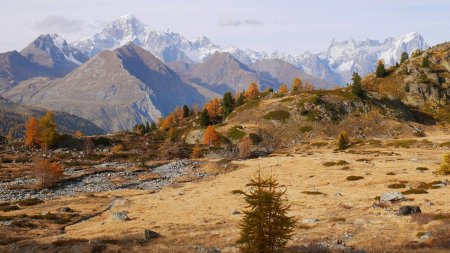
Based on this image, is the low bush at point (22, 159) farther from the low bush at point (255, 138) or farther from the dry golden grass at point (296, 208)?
the low bush at point (255, 138)

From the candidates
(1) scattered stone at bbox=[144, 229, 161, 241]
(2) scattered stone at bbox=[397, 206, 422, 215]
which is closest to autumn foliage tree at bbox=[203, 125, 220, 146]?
(1) scattered stone at bbox=[144, 229, 161, 241]

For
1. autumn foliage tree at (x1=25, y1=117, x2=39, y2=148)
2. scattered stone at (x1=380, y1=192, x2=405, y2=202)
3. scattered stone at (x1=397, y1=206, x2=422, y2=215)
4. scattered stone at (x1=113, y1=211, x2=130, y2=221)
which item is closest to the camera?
scattered stone at (x1=397, y1=206, x2=422, y2=215)

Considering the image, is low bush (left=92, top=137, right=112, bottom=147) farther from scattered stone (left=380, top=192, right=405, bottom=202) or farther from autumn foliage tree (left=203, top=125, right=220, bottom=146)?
scattered stone (left=380, top=192, right=405, bottom=202)

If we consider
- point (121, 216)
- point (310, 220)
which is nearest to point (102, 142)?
point (121, 216)

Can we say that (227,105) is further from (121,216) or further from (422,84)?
(121,216)

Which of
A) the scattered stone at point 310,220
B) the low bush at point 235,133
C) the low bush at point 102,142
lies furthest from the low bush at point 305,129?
the scattered stone at point 310,220

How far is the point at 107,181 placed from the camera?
78.0 metres

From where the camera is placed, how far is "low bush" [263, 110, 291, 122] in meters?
144

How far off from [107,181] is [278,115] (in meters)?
80.6

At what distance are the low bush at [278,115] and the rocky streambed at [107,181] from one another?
54.9m

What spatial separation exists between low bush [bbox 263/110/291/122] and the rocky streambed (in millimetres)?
54871

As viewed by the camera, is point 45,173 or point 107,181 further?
point 107,181

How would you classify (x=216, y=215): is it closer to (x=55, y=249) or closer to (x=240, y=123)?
(x=55, y=249)

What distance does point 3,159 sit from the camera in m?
96.1
